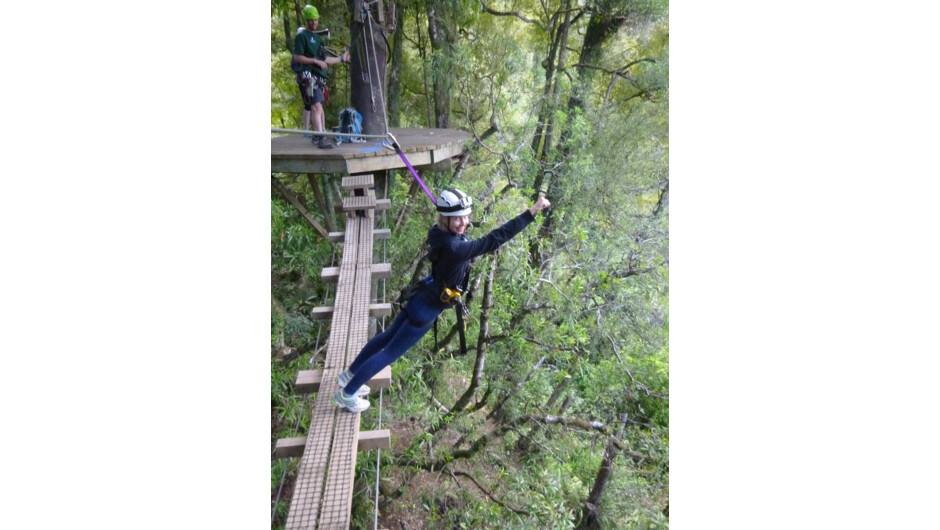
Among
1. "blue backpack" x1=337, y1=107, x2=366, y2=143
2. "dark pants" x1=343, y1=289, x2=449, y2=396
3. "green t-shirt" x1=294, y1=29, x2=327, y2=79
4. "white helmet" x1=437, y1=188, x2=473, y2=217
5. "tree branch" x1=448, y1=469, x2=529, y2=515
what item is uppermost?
"green t-shirt" x1=294, y1=29, x2=327, y2=79

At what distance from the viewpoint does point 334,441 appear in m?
2.20

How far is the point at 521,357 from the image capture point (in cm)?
504

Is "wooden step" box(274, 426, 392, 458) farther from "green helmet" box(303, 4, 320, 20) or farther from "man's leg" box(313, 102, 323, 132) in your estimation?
"green helmet" box(303, 4, 320, 20)

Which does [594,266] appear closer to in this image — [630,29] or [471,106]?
[471,106]

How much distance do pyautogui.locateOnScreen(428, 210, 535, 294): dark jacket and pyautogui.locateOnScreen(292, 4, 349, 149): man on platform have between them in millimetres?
1821

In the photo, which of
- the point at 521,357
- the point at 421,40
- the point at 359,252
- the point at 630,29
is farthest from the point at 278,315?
the point at 630,29

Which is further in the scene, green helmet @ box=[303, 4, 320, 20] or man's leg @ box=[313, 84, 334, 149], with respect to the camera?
man's leg @ box=[313, 84, 334, 149]

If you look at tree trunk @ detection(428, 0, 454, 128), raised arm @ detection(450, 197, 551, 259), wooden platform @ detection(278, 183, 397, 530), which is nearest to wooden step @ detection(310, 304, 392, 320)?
wooden platform @ detection(278, 183, 397, 530)

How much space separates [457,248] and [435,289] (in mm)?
275

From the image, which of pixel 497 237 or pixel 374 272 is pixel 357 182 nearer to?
pixel 374 272

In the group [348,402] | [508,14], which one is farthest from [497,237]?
[508,14]

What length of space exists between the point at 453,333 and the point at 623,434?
1.98m

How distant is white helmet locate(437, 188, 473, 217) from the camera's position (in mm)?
2223

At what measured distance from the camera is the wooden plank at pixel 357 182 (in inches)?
149
